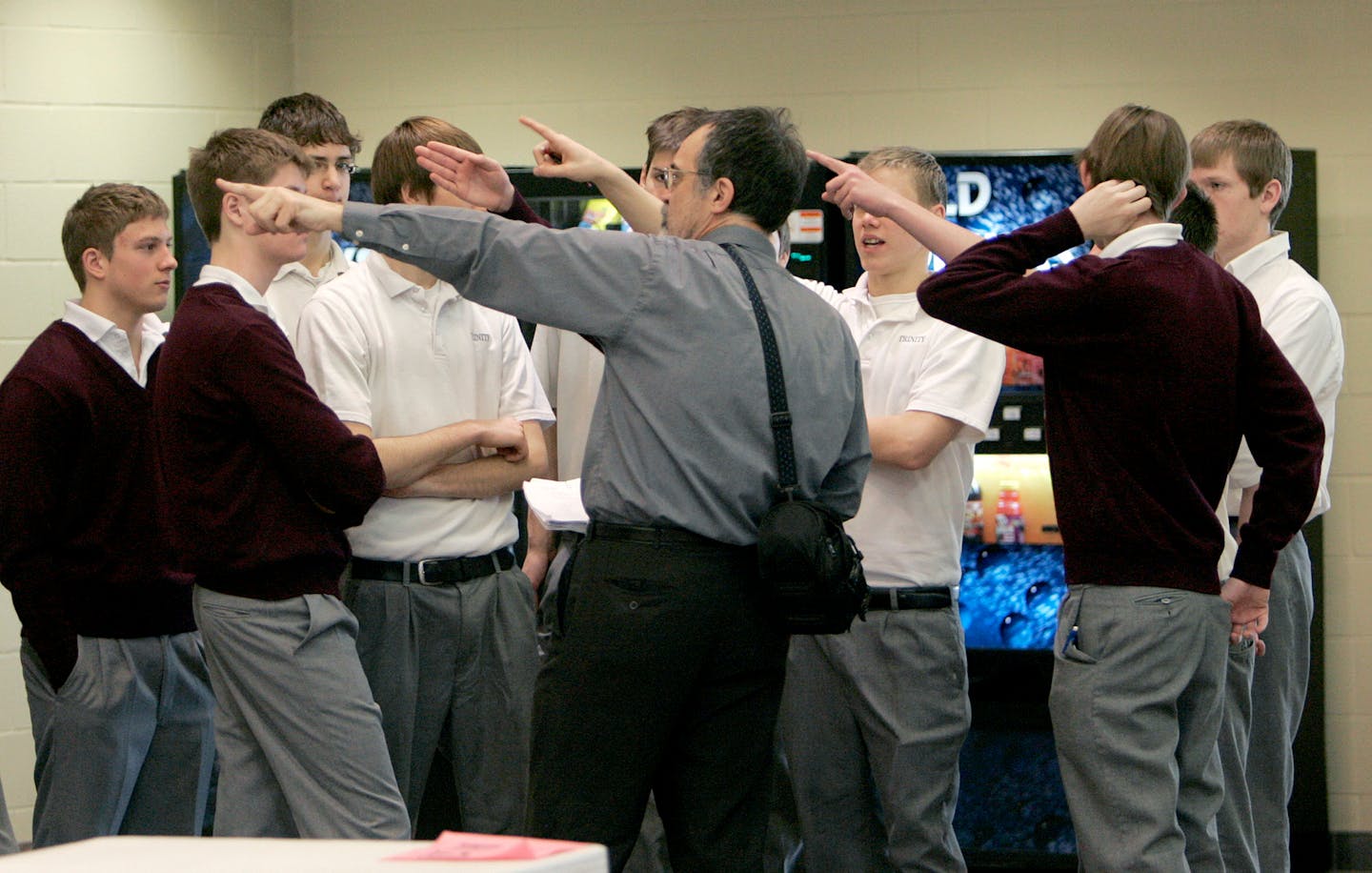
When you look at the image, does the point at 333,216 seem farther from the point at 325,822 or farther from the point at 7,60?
the point at 7,60

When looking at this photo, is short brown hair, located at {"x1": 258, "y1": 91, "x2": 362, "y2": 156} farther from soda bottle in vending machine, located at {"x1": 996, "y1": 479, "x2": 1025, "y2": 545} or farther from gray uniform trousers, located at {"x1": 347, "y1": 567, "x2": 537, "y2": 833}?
soda bottle in vending machine, located at {"x1": 996, "y1": 479, "x2": 1025, "y2": 545}

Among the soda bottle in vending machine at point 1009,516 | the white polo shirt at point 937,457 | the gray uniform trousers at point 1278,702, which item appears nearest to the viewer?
the white polo shirt at point 937,457

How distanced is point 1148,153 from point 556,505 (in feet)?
3.87

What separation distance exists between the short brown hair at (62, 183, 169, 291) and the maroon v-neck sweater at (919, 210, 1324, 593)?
1.62 metres

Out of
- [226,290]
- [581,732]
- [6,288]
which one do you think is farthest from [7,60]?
[581,732]

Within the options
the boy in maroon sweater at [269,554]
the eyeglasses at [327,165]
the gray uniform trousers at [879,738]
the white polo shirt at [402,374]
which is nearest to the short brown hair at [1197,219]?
the gray uniform trousers at [879,738]

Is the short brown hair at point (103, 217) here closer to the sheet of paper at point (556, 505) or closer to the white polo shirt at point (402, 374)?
the white polo shirt at point (402, 374)

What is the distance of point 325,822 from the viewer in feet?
8.34

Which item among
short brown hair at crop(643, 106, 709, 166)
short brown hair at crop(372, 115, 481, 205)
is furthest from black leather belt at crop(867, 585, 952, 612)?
short brown hair at crop(372, 115, 481, 205)

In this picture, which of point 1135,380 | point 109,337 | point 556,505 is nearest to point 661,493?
point 556,505

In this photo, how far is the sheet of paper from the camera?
2.76 metres

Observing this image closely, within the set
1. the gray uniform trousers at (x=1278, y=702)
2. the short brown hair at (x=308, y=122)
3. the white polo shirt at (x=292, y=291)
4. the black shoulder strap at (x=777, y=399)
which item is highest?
the short brown hair at (x=308, y=122)

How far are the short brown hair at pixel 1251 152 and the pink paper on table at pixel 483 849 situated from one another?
2764 mm

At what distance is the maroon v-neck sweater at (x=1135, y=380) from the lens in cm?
251
